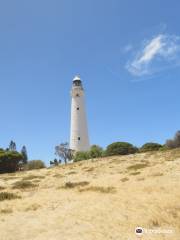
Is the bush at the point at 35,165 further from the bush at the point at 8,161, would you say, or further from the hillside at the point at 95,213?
the hillside at the point at 95,213

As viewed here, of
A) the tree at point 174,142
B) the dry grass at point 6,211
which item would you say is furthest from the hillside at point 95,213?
the tree at point 174,142

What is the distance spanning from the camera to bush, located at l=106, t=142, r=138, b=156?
2421 inches

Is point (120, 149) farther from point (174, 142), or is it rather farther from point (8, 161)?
point (8, 161)

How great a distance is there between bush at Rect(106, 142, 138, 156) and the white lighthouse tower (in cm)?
921

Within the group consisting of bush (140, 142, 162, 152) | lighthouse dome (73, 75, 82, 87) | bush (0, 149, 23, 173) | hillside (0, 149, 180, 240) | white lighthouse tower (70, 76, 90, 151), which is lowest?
hillside (0, 149, 180, 240)

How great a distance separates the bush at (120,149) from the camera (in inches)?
2421

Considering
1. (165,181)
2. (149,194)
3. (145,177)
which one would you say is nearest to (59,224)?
(149,194)

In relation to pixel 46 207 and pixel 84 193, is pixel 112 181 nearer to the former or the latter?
pixel 84 193

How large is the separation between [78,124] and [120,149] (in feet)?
46.3

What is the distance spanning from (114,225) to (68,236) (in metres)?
2.48

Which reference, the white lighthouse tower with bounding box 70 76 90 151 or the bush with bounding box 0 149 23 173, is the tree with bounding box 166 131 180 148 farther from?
the bush with bounding box 0 149 23 173

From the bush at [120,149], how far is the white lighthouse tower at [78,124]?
9.21 meters

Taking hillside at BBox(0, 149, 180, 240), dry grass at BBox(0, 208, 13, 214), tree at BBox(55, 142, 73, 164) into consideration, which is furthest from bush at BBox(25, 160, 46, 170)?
dry grass at BBox(0, 208, 13, 214)

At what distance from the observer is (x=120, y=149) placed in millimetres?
61594
